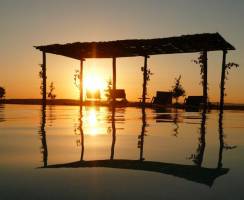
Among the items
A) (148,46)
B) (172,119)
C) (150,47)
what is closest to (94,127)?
(172,119)

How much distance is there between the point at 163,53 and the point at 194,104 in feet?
13.6

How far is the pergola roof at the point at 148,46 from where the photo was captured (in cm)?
1507

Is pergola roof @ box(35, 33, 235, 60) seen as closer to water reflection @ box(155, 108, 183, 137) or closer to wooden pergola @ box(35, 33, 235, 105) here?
wooden pergola @ box(35, 33, 235, 105)

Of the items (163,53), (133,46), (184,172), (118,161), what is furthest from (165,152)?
(163,53)

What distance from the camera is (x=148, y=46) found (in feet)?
56.2

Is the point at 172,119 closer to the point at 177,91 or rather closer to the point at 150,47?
the point at 150,47

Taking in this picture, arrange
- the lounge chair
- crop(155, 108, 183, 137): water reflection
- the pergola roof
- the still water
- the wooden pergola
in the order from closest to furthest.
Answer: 1. the still water
2. crop(155, 108, 183, 137): water reflection
3. the pergola roof
4. the wooden pergola
5. the lounge chair

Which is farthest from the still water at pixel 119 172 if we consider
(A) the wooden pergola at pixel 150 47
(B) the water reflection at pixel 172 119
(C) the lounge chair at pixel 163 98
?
(C) the lounge chair at pixel 163 98

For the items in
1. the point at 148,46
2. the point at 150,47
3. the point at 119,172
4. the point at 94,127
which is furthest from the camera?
the point at 150,47

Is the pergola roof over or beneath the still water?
over

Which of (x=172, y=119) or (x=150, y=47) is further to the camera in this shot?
(x=150, y=47)

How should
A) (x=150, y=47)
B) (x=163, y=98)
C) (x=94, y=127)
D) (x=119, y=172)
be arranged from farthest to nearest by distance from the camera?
(x=163, y=98), (x=150, y=47), (x=94, y=127), (x=119, y=172)

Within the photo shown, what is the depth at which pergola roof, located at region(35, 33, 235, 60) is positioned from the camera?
15070 millimetres

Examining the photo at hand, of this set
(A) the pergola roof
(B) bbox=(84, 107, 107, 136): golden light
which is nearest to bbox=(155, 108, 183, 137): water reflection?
(B) bbox=(84, 107, 107, 136): golden light
